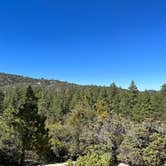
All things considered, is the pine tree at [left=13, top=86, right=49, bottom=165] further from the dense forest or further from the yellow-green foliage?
the yellow-green foliage

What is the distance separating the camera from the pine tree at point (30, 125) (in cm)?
2869

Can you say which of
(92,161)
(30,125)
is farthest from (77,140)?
(92,161)

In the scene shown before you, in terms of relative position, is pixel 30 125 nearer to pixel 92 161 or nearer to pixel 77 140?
pixel 92 161

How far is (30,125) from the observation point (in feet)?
94.5

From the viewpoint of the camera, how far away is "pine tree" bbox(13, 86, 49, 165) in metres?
28.7

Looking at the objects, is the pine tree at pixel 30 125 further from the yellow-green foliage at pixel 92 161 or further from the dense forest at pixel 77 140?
the yellow-green foliage at pixel 92 161

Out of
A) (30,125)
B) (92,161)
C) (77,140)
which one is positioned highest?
(30,125)

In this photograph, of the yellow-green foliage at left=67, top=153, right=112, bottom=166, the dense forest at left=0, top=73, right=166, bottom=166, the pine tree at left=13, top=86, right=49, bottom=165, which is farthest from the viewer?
the pine tree at left=13, top=86, right=49, bottom=165

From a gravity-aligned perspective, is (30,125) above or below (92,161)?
above

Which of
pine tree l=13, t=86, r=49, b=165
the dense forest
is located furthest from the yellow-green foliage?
pine tree l=13, t=86, r=49, b=165

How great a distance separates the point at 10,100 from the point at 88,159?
6619 centimetres

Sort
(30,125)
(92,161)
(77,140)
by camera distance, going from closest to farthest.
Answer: (92,161) → (30,125) → (77,140)

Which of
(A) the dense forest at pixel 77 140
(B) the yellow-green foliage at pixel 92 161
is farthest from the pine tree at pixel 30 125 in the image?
(B) the yellow-green foliage at pixel 92 161

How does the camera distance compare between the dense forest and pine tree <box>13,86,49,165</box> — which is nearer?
the dense forest
